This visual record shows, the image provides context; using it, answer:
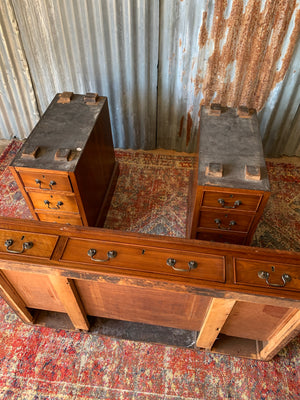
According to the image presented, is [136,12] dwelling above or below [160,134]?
above

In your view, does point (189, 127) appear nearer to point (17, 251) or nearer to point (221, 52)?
point (221, 52)

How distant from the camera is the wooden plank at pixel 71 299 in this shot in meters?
1.88

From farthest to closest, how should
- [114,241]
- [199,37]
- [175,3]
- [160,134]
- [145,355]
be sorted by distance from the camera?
[160,134]
[199,37]
[175,3]
[145,355]
[114,241]

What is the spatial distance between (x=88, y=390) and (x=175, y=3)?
332 centimetres

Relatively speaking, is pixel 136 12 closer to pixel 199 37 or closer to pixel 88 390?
pixel 199 37

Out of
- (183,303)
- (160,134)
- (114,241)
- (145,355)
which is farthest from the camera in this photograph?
(160,134)

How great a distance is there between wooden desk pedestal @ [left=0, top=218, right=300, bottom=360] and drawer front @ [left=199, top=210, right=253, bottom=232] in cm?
71

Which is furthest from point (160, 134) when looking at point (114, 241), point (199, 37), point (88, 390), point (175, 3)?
point (88, 390)

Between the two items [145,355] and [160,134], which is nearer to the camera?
[145,355]

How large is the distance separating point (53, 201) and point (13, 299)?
33.6 inches

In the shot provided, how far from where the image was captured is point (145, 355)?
226 centimetres

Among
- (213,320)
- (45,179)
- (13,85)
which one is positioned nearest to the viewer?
(213,320)

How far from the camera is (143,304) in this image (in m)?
2.05

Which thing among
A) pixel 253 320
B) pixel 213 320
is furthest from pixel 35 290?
pixel 253 320
